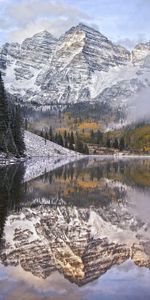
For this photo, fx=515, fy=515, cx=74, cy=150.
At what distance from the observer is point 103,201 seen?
119ft

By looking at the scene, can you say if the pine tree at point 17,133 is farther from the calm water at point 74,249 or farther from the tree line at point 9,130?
the calm water at point 74,249

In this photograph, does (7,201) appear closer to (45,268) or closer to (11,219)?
(11,219)

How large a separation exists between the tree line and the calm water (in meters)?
78.4

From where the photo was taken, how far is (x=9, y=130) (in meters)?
122

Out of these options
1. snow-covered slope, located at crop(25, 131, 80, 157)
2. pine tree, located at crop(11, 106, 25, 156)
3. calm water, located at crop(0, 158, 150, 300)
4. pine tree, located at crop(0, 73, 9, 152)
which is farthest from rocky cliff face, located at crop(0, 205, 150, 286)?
snow-covered slope, located at crop(25, 131, 80, 157)

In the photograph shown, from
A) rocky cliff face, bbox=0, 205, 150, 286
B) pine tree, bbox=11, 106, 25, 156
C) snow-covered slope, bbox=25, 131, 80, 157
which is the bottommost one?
snow-covered slope, bbox=25, 131, 80, 157

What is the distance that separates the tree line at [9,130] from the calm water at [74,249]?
78.4 m

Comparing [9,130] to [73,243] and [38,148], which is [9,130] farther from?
[73,243]

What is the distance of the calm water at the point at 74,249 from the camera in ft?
45.1

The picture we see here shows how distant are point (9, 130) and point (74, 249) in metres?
105

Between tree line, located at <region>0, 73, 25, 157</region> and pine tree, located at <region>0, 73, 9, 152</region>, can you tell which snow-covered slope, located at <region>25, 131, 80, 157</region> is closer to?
tree line, located at <region>0, 73, 25, 157</region>

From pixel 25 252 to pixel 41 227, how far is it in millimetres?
5691

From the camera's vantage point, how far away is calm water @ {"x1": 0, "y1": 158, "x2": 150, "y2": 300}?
1374cm

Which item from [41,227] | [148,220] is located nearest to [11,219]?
[41,227]
